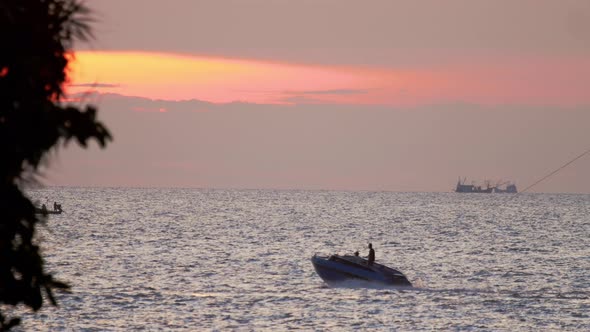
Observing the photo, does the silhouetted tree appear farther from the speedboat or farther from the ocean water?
the speedboat

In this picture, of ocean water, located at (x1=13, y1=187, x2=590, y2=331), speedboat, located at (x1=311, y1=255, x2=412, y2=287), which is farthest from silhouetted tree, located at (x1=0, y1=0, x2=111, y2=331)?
speedboat, located at (x1=311, y1=255, x2=412, y2=287)

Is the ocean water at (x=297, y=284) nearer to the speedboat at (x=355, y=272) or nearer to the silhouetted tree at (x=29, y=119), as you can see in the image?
the speedboat at (x=355, y=272)

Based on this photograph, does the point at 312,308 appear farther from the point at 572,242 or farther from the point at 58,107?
the point at 572,242

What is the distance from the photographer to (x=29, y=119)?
27.7ft

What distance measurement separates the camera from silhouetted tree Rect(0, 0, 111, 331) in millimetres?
8500

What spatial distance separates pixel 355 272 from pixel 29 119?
177ft

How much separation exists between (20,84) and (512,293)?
190 feet

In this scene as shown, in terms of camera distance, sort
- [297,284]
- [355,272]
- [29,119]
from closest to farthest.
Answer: [29,119] → [355,272] → [297,284]

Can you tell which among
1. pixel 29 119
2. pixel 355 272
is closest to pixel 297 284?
pixel 355 272

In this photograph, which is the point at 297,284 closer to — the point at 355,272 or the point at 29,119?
the point at 355,272

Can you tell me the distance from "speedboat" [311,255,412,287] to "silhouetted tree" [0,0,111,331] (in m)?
52.0

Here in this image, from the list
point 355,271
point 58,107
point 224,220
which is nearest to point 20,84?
point 58,107

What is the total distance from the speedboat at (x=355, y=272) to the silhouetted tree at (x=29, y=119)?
5203cm

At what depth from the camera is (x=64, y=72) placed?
9.29 m
